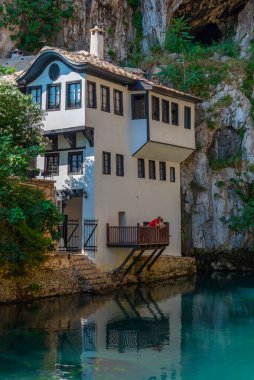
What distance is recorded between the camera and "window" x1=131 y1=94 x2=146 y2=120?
102ft

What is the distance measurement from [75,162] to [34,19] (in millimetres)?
17180

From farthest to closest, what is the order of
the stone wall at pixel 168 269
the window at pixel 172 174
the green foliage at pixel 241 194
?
the window at pixel 172 174, the green foliage at pixel 241 194, the stone wall at pixel 168 269

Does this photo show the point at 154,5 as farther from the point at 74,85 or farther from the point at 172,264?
the point at 172,264

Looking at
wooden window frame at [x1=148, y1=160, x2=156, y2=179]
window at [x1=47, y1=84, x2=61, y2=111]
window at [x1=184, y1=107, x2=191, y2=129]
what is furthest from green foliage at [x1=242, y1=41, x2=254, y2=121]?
window at [x1=47, y1=84, x2=61, y2=111]

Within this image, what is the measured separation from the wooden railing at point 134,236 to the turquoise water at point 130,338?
3.27 m

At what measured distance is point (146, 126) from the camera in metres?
30.7

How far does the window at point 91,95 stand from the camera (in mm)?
28328

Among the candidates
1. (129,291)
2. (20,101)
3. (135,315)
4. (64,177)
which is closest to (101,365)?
(135,315)

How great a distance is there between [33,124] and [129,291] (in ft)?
29.5

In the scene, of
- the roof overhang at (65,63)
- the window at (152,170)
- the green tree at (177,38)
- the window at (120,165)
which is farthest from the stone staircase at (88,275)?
the green tree at (177,38)

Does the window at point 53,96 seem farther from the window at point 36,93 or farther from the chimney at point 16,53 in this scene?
the chimney at point 16,53

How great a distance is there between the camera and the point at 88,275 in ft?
87.1

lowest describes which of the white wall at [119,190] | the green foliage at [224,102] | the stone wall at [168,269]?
the stone wall at [168,269]

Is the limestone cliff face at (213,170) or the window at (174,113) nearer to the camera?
the window at (174,113)
